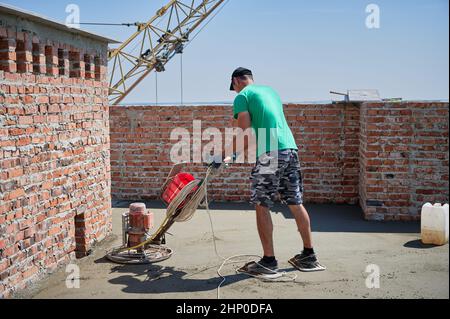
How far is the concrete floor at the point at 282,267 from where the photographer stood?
13.0ft

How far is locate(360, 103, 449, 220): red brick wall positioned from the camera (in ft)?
20.2

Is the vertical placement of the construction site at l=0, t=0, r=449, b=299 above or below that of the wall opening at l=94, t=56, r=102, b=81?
below

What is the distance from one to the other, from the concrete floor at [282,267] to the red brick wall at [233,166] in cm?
117

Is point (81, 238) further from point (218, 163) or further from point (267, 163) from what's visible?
point (267, 163)

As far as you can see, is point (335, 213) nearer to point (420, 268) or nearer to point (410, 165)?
point (410, 165)

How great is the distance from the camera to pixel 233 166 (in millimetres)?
7723

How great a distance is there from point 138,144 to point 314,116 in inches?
110

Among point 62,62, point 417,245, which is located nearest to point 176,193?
point 62,62

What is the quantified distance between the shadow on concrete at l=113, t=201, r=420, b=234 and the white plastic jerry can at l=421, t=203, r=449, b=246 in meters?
0.63

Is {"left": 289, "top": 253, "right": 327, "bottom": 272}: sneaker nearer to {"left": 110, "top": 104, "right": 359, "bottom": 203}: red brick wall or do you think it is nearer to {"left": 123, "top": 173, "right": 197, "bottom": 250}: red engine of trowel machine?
{"left": 123, "top": 173, "right": 197, "bottom": 250}: red engine of trowel machine

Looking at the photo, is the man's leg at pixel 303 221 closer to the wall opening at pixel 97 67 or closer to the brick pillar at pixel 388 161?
the brick pillar at pixel 388 161

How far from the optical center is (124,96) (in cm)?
2162

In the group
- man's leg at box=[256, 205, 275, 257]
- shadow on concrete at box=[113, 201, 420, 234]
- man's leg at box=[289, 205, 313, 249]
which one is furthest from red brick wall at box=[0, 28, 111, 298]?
shadow on concrete at box=[113, 201, 420, 234]
